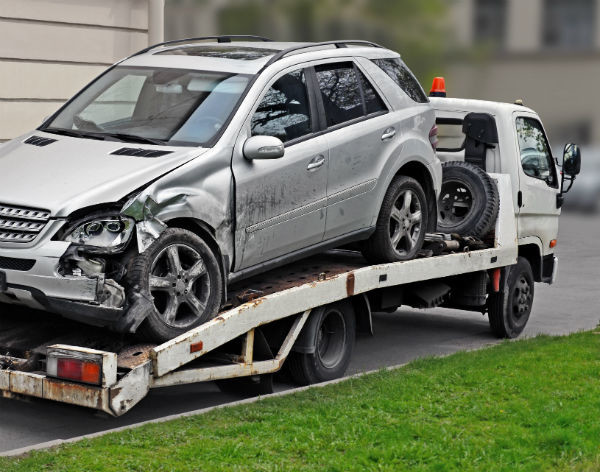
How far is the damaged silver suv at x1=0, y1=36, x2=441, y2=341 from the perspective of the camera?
6945 mm

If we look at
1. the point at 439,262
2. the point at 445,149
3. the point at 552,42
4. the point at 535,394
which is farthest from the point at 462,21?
the point at 535,394

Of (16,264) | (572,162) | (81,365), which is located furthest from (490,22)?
(81,365)

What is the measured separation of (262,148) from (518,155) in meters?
4.03

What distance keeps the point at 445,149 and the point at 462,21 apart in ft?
34.9

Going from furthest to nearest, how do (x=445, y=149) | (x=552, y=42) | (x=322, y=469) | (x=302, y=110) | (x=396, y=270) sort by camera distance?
(x=552, y=42)
(x=445, y=149)
(x=396, y=270)
(x=302, y=110)
(x=322, y=469)

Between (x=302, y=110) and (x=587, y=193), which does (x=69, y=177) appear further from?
(x=587, y=193)

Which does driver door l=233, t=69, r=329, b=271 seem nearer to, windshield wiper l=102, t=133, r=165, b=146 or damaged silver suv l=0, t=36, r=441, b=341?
damaged silver suv l=0, t=36, r=441, b=341

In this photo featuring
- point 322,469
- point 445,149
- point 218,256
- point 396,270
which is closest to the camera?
point 322,469

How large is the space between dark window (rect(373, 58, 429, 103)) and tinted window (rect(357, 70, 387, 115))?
1.03 ft

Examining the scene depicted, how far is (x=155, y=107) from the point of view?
26.8 feet

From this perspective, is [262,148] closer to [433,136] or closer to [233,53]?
[233,53]

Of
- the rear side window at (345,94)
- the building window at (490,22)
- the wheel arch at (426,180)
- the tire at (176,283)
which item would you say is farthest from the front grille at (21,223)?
the building window at (490,22)

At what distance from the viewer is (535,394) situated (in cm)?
782

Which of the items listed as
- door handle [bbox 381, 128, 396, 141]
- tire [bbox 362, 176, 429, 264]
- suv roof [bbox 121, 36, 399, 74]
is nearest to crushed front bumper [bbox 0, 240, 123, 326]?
suv roof [bbox 121, 36, 399, 74]
